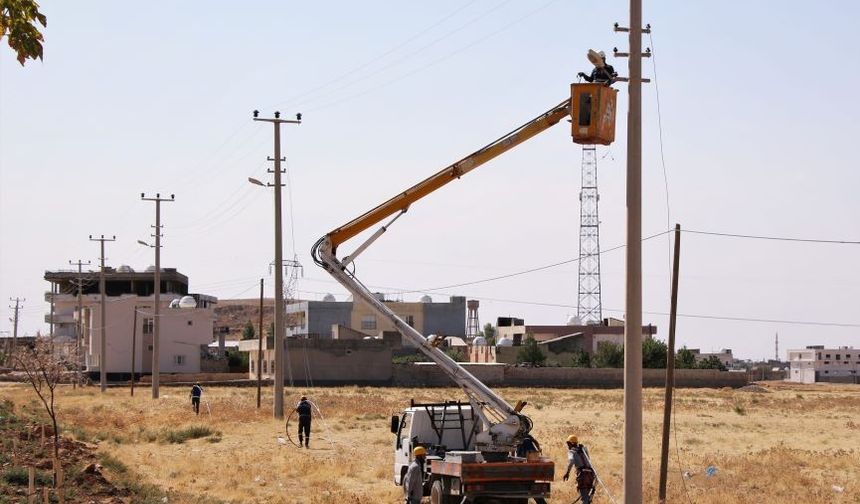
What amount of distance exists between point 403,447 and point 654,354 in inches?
3302

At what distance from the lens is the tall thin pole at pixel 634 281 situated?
52.7ft

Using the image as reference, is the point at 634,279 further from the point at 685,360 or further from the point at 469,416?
→ the point at 685,360

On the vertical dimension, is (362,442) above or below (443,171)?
below

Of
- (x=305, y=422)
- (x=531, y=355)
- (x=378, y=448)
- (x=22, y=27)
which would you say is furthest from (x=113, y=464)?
(x=531, y=355)

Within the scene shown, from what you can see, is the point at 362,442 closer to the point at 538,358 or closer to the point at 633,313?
the point at 633,313

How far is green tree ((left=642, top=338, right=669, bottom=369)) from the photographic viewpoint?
101 metres

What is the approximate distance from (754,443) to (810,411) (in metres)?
23.3

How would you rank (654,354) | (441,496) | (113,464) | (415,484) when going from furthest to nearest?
(654,354) → (113,464) → (441,496) → (415,484)

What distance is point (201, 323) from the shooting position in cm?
11006

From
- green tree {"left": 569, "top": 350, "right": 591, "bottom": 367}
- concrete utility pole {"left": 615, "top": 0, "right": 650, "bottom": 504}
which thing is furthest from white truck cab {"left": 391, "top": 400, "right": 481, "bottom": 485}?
green tree {"left": 569, "top": 350, "right": 591, "bottom": 367}

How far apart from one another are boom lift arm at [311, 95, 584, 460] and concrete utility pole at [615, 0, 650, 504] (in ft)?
14.2

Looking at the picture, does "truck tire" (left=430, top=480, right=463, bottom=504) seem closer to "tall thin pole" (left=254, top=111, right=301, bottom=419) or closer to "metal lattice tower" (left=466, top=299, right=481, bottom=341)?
"tall thin pole" (left=254, top=111, right=301, bottom=419)

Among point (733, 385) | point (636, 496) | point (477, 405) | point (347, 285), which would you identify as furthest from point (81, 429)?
point (733, 385)

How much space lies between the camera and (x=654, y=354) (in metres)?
103
